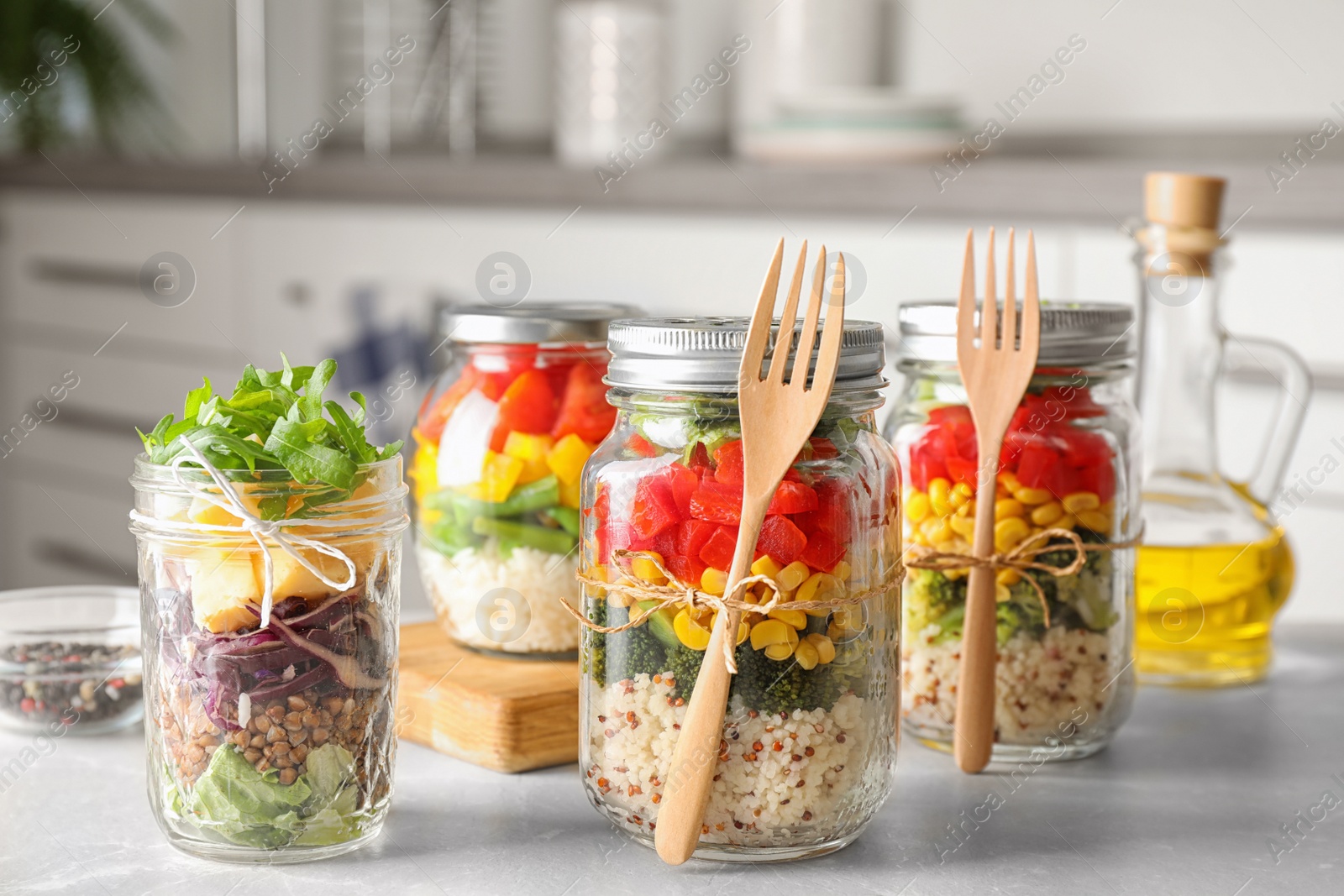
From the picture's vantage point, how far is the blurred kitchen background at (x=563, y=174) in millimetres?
1855

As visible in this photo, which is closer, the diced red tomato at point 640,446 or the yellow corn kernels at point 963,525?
the diced red tomato at point 640,446

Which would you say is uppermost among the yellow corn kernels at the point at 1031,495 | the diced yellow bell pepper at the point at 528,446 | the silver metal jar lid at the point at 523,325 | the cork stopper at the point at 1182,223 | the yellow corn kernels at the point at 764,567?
the cork stopper at the point at 1182,223

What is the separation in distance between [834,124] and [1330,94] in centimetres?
74

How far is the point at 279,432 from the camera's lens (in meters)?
0.63

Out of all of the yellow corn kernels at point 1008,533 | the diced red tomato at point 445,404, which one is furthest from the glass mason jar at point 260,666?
the yellow corn kernels at point 1008,533

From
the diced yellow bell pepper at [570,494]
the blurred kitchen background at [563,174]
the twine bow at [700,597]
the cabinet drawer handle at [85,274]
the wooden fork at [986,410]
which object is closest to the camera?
the twine bow at [700,597]

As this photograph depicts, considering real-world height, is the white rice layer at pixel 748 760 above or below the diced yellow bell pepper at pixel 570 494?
below

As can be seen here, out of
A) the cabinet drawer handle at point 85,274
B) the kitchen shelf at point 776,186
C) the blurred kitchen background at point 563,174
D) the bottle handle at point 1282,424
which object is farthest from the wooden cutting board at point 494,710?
the cabinet drawer handle at point 85,274

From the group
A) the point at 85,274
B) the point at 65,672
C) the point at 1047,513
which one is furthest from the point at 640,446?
the point at 85,274

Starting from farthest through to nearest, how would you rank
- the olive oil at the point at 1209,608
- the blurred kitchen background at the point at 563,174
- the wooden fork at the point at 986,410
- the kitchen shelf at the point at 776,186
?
1. the blurred kitchen background at the point at 563,174
2. the kitchen shelf at the point at 776,186
3. the olive oil at the point at 1209,608
4. the wooden fork at the point at 986,410

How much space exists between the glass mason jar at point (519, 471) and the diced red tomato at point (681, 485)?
207mm

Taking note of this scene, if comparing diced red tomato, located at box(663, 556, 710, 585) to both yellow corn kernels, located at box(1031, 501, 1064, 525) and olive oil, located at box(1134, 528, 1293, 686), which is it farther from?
olive oil, located at box(1134, 528, 1293, 686)

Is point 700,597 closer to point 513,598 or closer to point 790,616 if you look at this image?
point 790,616

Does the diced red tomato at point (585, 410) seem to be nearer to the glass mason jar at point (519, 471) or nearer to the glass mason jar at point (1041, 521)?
the glass mason jar at point (519, 471)
